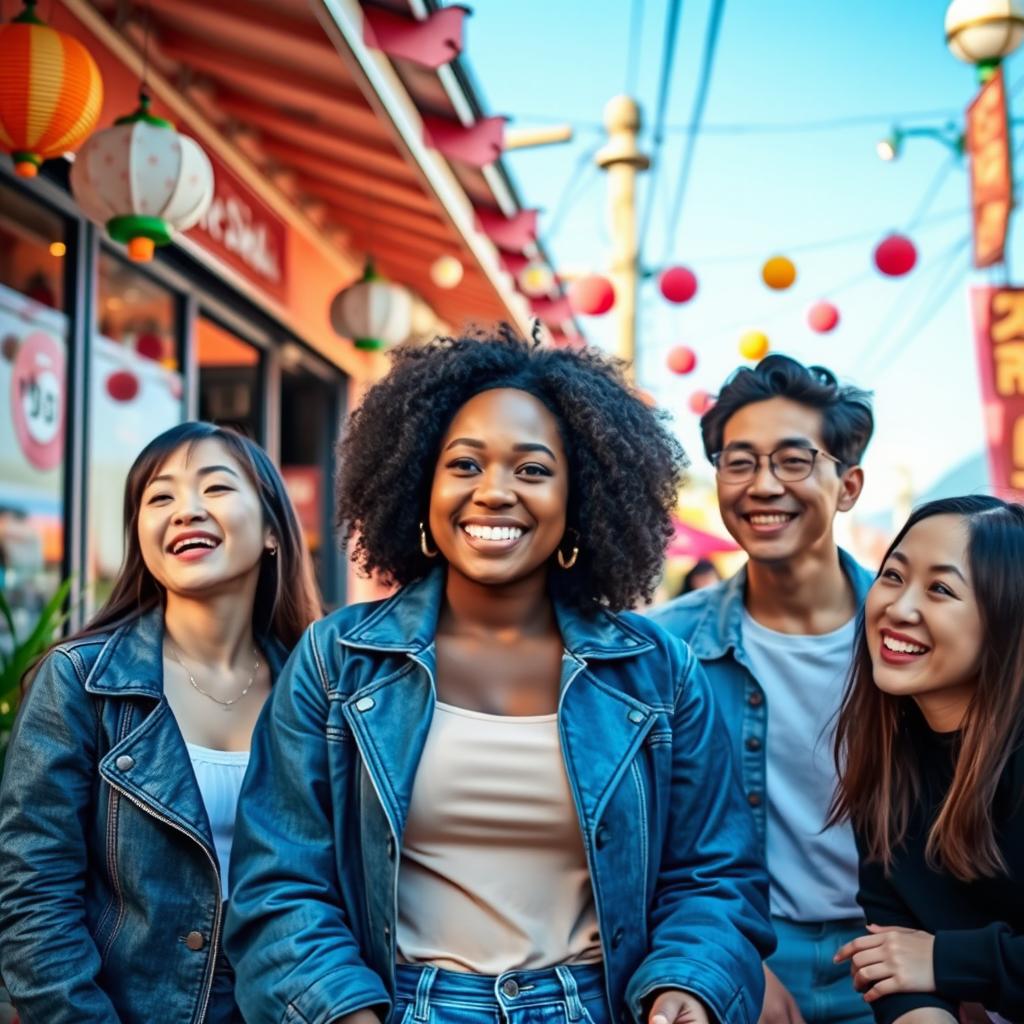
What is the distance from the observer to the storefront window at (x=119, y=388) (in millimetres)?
5477

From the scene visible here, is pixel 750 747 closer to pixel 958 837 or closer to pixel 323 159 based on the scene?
pixel 958 837

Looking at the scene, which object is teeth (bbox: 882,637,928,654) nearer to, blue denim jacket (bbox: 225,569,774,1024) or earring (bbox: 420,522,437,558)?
blue denim jacket (bbox: 225,569,774,1024)

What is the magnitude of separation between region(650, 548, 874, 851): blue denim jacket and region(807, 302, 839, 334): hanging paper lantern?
5579mm

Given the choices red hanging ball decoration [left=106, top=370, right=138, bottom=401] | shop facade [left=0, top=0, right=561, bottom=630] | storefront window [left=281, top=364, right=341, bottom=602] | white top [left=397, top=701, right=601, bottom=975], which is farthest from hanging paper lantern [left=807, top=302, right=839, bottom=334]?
white top [left=397, top=701, right=601, bottom=975]

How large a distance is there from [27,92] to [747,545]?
2436 mm

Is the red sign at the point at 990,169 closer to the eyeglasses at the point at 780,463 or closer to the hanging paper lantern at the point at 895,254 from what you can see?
the hanging paper lantern at the point at 895,254

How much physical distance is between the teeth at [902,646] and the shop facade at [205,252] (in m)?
1.86

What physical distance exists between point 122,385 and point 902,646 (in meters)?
4.44

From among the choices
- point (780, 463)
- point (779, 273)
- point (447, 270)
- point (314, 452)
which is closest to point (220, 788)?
point (780, 463)

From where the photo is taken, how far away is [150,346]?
19.8 ft

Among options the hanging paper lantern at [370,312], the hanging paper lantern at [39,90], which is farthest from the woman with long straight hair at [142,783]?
the hanging paper lantern at [370,312]

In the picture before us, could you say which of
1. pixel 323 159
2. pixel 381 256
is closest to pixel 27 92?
pixel 323 159

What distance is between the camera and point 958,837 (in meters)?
2.05

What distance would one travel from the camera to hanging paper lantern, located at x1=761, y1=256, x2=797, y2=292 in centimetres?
621
